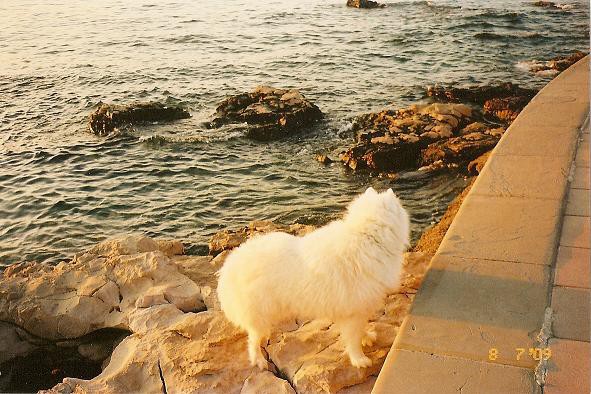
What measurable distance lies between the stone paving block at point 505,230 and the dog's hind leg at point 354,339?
1.34 meters

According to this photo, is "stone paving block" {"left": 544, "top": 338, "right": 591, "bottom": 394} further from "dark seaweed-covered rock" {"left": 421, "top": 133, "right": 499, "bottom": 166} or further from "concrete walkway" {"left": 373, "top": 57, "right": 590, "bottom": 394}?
"dark seaweed-covered rock" {"left": 421, "top": 133, "right": 499, "bottom": 166}

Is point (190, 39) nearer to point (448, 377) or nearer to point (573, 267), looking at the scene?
point (573, 267)

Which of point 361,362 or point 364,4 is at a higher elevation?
point 364,4

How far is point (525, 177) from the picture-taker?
6.28 m

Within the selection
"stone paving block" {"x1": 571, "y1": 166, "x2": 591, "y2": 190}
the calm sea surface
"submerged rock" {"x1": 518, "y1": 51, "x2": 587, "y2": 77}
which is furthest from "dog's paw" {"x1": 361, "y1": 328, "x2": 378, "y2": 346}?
"submerged rock" {"x1": 518, "y1": 51, "x2": 587, "y2": 77}

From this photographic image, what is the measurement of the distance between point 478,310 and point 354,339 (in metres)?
1.00

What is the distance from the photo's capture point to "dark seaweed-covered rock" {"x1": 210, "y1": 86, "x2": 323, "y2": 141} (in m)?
13.7

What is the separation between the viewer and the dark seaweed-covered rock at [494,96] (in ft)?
44.9

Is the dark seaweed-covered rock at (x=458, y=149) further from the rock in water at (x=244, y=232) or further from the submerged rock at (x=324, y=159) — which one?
the rock in water at (x=244, y=232)

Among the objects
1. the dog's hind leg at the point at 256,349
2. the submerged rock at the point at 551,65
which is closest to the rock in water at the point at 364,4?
the submerged rock at the point at 551,65

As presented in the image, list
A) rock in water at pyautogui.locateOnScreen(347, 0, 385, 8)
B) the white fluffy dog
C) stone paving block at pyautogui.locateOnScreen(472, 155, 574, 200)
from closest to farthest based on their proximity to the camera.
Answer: the white fluffy dog < stone paving block at pyautogui.locateOnScreen(472, 155, 574, 200) < rock in water at pyautogui.locateOnScreen(347, 0, 385, 8)
